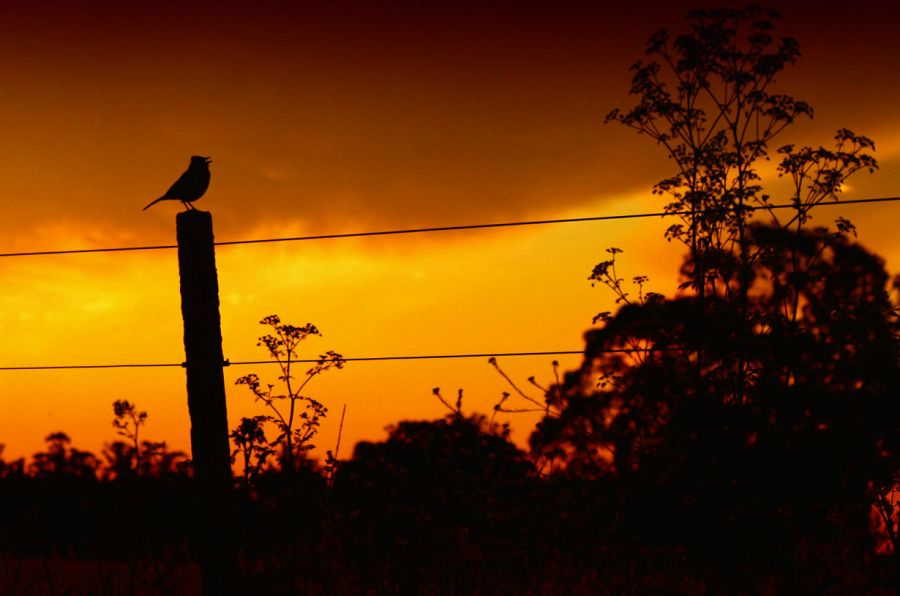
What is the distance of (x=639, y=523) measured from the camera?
1449 cm

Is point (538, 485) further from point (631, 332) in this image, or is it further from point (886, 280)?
point (886, 280)

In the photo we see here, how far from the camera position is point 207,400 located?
297 inches

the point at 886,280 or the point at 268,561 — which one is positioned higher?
the point at 886,280

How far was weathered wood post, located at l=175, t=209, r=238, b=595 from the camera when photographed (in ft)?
24.4

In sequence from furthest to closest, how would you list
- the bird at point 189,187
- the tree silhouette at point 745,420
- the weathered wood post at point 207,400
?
the tree silhouette at point 745,420, the bird at point 189,187, the weathered wood post at point 207,400

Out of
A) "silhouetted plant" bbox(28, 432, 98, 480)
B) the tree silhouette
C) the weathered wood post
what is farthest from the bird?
"silhouetted plant" bbox(28, 432, 98, 480)

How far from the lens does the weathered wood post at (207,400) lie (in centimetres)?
744

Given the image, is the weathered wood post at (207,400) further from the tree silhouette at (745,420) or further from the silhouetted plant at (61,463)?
the silhouetted plant at (61,463)

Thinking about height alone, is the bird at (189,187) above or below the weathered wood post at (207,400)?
above

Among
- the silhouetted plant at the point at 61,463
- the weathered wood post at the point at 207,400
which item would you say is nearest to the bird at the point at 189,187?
the weathered wood post at the point at 207,400

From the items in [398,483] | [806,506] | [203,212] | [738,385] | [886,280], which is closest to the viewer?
[203,212]

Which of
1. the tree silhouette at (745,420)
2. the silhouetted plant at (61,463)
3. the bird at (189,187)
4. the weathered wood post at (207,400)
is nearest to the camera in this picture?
the weathered wood post at (207,400)

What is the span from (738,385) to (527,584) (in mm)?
7163

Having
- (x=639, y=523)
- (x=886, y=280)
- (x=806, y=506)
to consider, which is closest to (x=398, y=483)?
(x=639, y=523)
